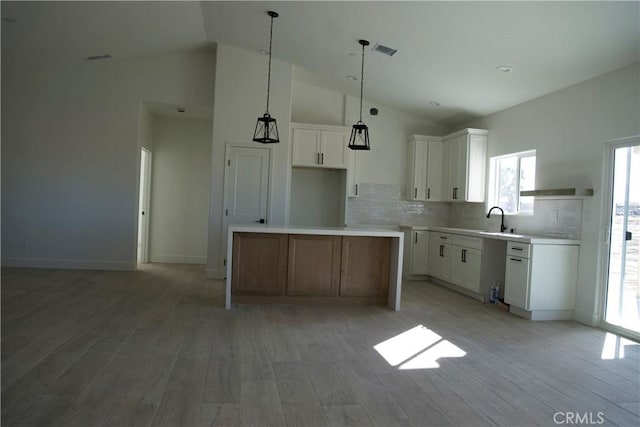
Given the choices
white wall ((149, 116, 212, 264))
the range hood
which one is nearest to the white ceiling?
the range hood

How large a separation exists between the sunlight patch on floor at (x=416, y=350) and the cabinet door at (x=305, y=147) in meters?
3.79

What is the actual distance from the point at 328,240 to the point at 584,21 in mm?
3279

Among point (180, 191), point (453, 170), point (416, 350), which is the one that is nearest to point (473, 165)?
point (453, 170)

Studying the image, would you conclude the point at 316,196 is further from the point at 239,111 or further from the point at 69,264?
the point at 69,264

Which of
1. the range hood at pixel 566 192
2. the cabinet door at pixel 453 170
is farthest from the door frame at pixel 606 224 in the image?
the cabinet door at pixel 453 170

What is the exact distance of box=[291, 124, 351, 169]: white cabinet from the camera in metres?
7.18

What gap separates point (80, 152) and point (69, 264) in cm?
183

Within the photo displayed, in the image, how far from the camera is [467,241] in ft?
20.1

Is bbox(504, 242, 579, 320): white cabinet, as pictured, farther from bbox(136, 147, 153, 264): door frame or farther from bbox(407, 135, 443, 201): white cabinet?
bbox(136, 147, 153, 264): door frame

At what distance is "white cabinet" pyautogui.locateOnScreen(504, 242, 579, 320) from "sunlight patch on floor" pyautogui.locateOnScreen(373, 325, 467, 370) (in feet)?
4.67

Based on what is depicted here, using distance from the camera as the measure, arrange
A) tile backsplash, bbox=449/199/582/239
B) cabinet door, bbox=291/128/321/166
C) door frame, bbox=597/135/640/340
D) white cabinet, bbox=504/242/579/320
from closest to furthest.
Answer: door frame, bbox=597/135/640/340 < white cabinet, bbox=504/242/579/320 < tile backsplash, bbox=449/199/582/239 < cabinet door, bbox=291/128/321/166

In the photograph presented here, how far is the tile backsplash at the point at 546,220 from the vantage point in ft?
16.2

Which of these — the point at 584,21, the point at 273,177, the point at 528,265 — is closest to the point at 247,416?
the point at 528,265

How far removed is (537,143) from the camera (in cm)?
559
